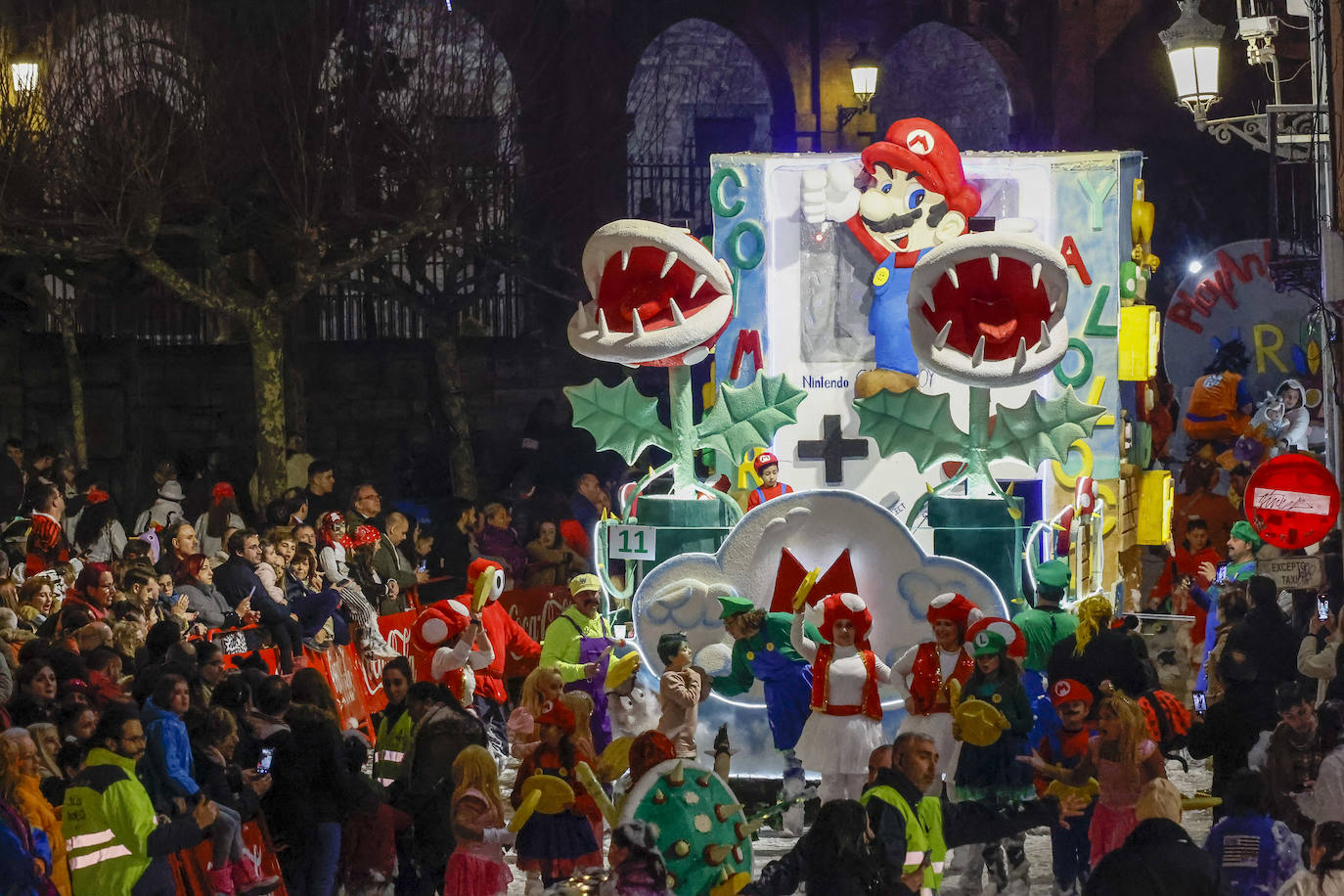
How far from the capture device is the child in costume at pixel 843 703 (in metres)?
10.3

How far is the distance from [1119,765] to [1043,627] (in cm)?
212

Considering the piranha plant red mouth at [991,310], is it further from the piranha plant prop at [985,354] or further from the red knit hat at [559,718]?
the red knit hat at [559,718]

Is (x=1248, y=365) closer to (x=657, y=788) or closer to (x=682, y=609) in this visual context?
(x=682, y=609)

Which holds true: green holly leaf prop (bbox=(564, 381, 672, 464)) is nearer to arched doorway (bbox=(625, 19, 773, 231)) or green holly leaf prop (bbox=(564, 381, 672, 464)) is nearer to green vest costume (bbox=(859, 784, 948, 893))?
green vest costume (bbox=(859, 784, 948, 893))

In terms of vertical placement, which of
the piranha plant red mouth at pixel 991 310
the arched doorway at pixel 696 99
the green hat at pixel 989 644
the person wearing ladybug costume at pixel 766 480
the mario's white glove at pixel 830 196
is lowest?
the green hat at pixel 989 644

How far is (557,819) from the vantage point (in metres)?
8.98

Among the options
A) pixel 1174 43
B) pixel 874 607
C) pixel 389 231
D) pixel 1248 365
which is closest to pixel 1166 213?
pixel 1248 365

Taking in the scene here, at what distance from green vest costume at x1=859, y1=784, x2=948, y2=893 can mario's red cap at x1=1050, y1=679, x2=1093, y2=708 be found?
1015 mm

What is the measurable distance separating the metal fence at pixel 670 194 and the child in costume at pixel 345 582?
10.9 metres

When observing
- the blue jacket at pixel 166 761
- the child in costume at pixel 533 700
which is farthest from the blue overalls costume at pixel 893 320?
the blue jacket at pixel 166 761

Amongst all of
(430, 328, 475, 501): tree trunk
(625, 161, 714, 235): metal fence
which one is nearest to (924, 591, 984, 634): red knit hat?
(430, 328, 475, 501): tree trunk

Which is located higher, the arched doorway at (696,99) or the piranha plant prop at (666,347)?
the arched doorway at (696,99)

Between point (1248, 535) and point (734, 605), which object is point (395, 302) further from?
point (734, 605)

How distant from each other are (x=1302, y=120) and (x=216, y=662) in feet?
29.2
